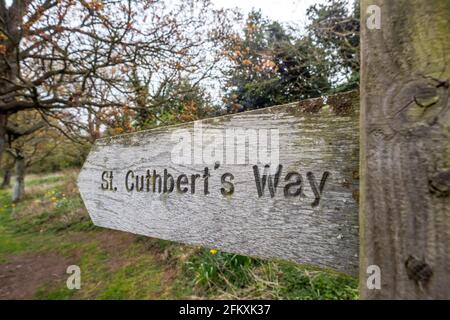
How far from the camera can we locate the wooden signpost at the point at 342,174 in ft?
1.30

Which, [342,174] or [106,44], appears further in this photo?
[106,44]

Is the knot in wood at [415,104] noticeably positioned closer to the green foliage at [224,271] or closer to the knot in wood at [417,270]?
the knot in wood at [417,270]

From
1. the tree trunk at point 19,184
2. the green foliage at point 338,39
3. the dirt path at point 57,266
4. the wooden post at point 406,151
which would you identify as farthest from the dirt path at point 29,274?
the tree trunk at point 19,184

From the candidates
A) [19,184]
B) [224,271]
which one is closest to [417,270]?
[224,271]

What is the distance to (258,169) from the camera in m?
0.69

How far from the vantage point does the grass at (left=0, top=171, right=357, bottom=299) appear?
109 inches

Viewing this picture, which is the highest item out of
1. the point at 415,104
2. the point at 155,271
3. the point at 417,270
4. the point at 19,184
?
the point at 415,104

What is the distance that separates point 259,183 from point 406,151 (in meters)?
0.33

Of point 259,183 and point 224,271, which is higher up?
point 259,183

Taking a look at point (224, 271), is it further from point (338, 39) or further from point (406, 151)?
point (338, 39)

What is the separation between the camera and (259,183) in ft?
2.25

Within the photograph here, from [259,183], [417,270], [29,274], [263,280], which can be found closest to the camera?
[417,270]

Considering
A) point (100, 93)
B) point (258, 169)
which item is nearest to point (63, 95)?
point (100, 93)

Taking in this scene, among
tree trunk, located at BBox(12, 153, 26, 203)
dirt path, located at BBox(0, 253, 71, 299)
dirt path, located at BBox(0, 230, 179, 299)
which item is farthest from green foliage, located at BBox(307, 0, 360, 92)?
tree trunk, located at BBox(12, 153, 26, 203)
